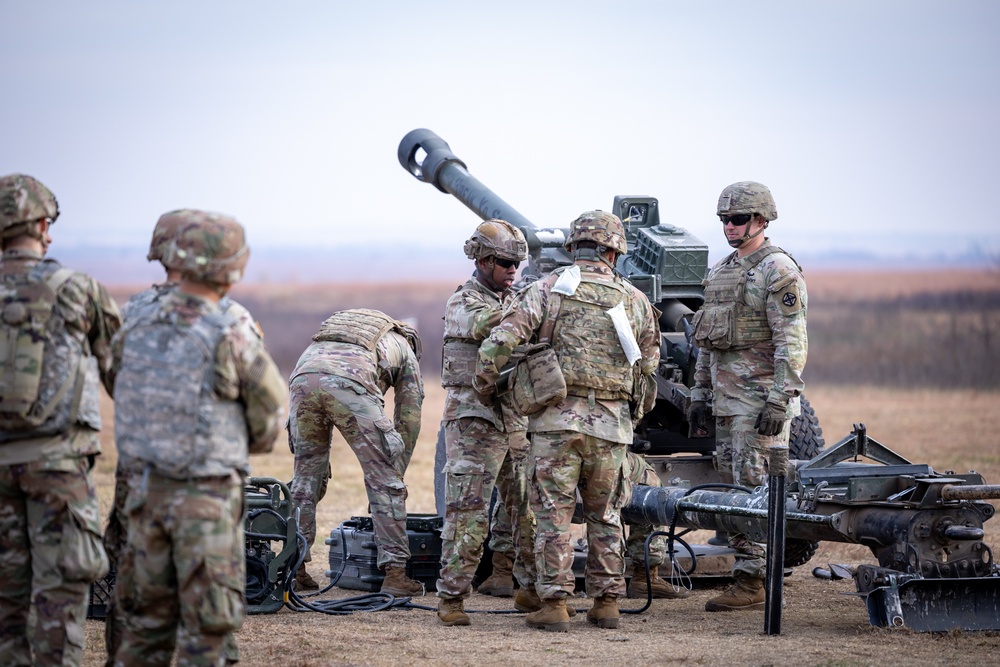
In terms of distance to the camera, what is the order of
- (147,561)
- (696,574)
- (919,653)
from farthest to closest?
(696,574), (919,653), (147,561)

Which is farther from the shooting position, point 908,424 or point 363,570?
point 908,424

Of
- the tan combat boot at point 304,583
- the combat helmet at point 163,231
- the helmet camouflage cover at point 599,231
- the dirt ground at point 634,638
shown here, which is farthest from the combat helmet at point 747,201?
the combat helmet at point 163,231

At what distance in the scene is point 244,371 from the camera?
4984mm

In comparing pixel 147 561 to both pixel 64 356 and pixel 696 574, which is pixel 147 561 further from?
pixel 696 574

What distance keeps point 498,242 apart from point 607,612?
218 centimetres

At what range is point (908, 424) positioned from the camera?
21625mm

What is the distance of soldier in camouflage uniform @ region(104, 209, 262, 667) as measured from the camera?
5.13m

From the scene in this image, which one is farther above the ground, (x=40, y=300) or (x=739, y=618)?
(x=40, y=300)

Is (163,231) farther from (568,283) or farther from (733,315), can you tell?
(733,315)

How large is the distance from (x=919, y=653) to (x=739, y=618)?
1.50 m

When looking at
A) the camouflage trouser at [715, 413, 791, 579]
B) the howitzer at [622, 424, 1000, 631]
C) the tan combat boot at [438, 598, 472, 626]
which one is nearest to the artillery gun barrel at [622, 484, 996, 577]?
the howitzer at [622, 424, 1000, 631]

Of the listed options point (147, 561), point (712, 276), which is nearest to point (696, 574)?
point (712, 276)

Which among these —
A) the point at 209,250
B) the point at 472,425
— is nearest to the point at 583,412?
the point at 472,425

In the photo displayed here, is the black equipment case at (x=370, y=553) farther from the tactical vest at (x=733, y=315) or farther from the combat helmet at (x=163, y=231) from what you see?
the combat helmet at (x=163, y=231)
